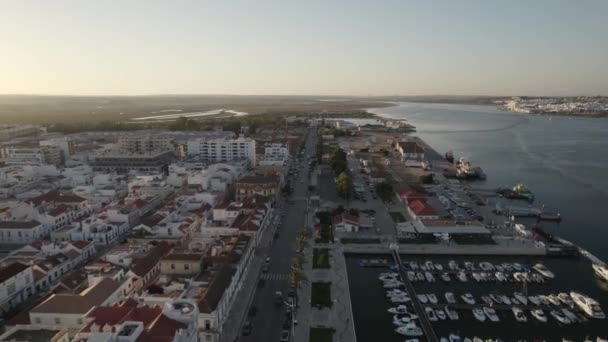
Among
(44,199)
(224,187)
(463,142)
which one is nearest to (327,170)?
(224,187)

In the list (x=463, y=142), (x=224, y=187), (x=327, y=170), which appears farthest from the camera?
(x=463, y=142)

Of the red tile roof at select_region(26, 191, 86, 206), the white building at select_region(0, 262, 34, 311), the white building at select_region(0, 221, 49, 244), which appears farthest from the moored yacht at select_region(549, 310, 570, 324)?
the red tile roof at select_region(26, 191, 86, 206)

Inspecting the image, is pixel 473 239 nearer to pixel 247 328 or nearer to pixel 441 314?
pixel 441 314

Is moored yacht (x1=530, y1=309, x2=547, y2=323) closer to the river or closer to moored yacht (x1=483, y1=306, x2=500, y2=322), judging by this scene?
moored yacht (x1=483, y1=306, x2=500, y2=322)

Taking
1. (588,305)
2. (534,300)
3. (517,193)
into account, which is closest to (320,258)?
(534,300)

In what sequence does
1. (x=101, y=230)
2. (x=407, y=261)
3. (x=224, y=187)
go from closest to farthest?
(x=407, y=261) → (x=101, y=230) → (x=224, y=187)

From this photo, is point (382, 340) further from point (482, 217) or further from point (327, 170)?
point (327, 170)

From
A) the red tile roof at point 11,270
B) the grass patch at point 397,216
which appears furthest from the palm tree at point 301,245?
the red tile roof at point 11,270
